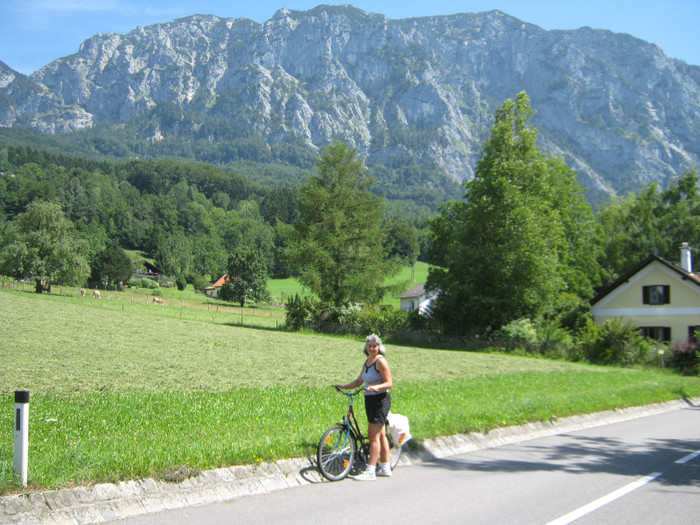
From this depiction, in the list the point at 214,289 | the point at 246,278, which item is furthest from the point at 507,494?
the point at 214,289

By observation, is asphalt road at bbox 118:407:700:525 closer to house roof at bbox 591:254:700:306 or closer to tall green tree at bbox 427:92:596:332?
tall green tree at bbox 427:92:596:332

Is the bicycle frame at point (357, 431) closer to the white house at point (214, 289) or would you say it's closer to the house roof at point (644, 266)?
the house roof at point (644, 266)

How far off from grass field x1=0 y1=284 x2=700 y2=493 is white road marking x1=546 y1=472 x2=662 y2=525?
3448 millimetres

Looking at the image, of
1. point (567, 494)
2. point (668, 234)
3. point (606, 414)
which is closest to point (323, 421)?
point (567, 494)

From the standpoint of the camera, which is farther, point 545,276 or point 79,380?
point 545,276

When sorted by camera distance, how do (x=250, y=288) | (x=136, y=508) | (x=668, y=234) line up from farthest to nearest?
1. (x=250, y=288)
2. (x=668, y=234)
3. (x=136, y=508)

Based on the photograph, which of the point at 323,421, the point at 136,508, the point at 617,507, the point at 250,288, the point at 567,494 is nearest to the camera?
the point at 136,508

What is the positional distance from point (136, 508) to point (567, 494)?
5489 millimetres

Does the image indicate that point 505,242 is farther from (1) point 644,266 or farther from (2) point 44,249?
(2) point 44,249

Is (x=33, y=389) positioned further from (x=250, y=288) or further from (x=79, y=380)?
(x=250, y=288)

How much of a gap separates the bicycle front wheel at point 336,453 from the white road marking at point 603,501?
9.65ft

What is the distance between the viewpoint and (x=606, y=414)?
16.1 metres

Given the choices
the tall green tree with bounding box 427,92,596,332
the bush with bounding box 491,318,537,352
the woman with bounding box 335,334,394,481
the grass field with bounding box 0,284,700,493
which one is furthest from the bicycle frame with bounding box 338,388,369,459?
the tall green tree with bounding box 427,92,596,332

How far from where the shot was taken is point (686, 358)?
33719 mm
